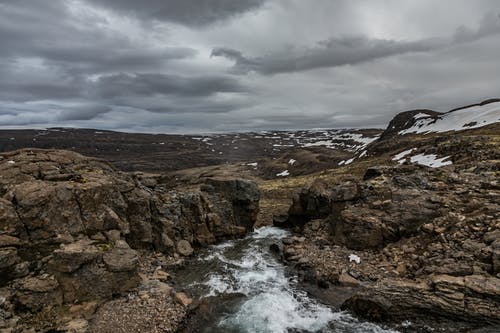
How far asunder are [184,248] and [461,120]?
9922cm

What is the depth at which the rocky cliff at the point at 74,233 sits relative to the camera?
675 inches

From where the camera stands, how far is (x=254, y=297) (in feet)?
69.1

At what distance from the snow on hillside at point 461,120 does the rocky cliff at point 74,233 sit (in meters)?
86.4

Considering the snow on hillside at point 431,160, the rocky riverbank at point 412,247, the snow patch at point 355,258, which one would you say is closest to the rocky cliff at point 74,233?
the rocky riverbank at point 412,247

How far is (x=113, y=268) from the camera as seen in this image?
19.5 meters

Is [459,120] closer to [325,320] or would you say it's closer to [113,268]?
[325,320]

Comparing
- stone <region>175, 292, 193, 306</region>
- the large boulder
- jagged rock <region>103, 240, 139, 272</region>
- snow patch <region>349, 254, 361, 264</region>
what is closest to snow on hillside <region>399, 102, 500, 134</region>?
snow patch <region>349, 254, 361, 264</region>

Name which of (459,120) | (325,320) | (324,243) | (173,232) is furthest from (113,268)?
(459,120)

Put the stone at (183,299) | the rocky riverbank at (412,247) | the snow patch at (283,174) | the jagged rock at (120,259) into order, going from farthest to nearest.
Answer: the snow patch at (283,174)
the jagged rock at (120,259)
the stone at (183,299)
the rocky riverbank at (412,247)

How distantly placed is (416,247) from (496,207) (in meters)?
6.07

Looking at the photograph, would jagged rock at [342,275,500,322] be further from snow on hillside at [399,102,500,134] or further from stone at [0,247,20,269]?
snow on hillside at [399,102,500,134]

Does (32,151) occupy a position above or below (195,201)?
above

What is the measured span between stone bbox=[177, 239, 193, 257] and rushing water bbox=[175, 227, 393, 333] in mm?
1190

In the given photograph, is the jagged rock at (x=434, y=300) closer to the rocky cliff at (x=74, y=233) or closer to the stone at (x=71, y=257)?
the rocky cliff at (x=74, y=233)
